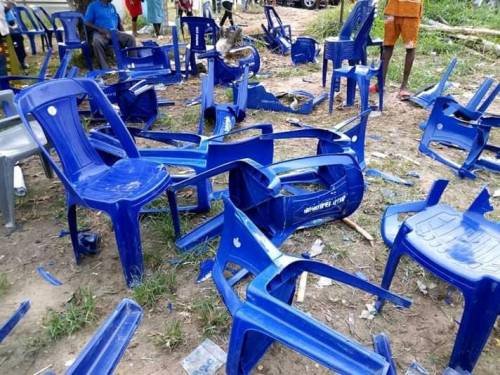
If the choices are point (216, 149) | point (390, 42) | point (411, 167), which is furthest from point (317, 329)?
point (390, 42)

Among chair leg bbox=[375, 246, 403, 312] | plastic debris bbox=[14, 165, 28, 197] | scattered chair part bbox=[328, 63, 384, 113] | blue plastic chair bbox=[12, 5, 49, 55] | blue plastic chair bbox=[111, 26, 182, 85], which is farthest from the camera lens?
blue plastic chair bbox=[12, 5, 49, 55]

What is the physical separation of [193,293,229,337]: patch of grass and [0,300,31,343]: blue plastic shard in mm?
852

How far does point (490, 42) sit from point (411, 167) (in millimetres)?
5354

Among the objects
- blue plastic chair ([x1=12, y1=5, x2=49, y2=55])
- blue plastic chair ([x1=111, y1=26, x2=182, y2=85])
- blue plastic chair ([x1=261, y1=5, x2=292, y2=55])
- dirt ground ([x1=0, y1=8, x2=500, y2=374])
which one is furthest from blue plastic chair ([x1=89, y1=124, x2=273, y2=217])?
blue plastic chair ([x1=12, y1=5, x2=49, y2=55])

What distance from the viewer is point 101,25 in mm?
6758

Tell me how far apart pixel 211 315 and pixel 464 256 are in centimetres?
124

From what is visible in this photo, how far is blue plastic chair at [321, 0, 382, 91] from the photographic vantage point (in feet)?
17.4

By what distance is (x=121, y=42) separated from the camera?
681 cm

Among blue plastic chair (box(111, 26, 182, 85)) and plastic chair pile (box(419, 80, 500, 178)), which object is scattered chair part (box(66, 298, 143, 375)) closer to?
plastic chair pile (box(419, 80, 500, 178))

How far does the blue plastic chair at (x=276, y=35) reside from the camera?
836 centimetres

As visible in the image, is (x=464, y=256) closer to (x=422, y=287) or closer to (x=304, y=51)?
(x=422, y=287)

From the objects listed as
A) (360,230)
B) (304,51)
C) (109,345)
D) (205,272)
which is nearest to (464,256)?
(360,230)

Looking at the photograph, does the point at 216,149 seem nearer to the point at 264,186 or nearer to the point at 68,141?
the point at 264,186

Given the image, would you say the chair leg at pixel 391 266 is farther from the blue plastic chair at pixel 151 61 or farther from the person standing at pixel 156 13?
the person standing at pixel 156 13
